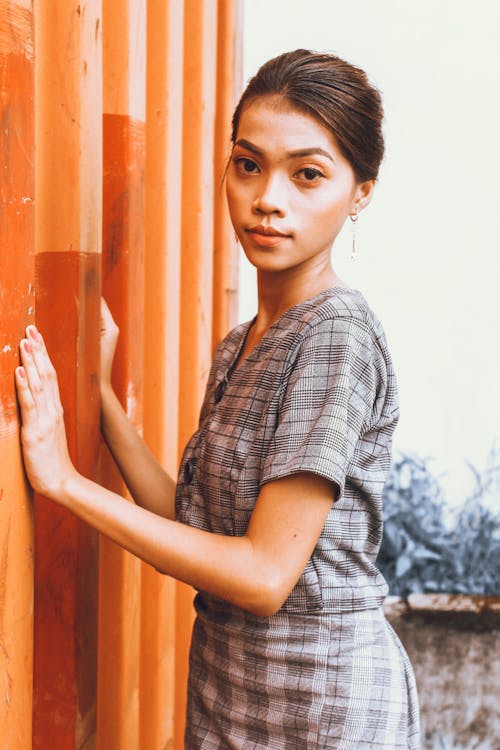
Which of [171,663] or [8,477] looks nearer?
[8,477]

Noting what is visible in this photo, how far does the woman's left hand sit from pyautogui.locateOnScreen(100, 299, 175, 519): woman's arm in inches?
A: 19.3

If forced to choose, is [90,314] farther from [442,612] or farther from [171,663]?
[442,612]

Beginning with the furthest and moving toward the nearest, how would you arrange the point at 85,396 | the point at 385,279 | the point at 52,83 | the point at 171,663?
the point at 385,279, the point at 171,663, the point at 85,396, the point at 52,83

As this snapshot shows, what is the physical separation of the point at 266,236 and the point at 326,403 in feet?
1.00

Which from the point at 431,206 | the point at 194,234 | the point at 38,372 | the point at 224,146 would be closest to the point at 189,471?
the point at 38,372

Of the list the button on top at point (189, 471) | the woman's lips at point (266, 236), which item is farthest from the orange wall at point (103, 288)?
the woman's lips at point (266, 236)

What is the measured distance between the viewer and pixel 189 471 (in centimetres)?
164

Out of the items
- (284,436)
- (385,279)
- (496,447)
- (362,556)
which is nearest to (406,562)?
(496,447)

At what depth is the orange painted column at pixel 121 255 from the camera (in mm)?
1901

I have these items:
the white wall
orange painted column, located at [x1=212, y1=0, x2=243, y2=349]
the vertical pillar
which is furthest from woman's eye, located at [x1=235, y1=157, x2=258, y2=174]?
the white wall

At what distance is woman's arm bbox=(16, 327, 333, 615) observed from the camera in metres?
1.36

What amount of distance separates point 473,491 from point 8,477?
7.75 feet

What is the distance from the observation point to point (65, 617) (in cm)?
168

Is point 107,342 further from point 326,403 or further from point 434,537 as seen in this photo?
point 434,537
